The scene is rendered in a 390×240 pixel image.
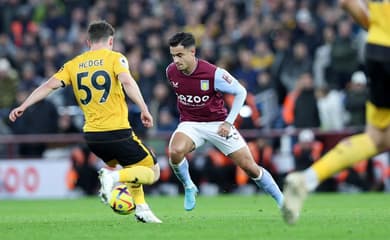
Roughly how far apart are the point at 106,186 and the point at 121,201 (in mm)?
490

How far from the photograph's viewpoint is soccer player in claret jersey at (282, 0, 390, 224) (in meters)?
9.24

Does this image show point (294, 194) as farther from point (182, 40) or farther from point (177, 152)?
point (182, 40)

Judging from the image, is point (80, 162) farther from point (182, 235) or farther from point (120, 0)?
point (182, 235)

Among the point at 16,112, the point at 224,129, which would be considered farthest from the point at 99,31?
the point at 224,129

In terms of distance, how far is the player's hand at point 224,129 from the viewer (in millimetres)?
12828

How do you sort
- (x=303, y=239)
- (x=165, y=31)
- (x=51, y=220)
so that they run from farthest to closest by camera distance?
(x=165, y=31) < (x=51, y=220) < (x=303, y=239)

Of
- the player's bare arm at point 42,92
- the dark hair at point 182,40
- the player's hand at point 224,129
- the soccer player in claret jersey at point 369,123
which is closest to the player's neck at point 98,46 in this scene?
the player's bare arm at point 42,92

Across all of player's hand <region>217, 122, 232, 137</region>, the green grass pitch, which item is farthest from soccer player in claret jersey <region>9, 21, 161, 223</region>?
player's hand <region>217, 122, 232, 137</region>

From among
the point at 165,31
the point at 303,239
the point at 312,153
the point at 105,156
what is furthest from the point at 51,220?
the point at 165,31

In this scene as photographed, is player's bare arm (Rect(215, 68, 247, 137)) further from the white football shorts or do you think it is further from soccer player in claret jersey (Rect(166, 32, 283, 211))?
the white football shorts

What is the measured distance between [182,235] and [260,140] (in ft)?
40.1

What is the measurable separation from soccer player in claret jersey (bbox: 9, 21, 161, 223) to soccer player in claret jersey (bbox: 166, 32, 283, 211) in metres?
1.38

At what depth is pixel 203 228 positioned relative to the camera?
10914 millimetres

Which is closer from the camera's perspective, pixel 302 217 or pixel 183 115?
pixel 302 217
